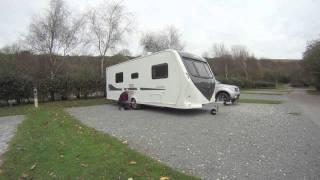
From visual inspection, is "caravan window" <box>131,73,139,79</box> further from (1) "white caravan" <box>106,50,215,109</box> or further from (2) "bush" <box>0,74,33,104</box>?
(2) "bush" <box>0,74,33,104</box>

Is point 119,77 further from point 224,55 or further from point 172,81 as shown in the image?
point 224,55

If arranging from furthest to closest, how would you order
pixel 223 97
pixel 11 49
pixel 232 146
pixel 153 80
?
pixel 11 49
pixel 223 97
pixel 153 80
pixel 232 146

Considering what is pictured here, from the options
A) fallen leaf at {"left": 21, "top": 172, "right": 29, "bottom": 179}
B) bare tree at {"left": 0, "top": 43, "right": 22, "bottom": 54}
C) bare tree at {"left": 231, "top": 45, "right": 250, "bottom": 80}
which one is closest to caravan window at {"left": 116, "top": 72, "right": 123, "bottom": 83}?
fallen leaf at {"left": 21, "top": 172, "right": 29, "bottom": 179}

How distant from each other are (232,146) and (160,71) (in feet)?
21.6

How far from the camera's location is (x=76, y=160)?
482 centimetres

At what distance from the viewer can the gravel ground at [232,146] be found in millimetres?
4305

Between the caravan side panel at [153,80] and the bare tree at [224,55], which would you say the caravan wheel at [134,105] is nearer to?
the caravan side panel at [153,80]

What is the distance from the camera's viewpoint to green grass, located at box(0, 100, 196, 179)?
415 cm

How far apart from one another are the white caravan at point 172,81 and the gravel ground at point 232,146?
5.85ft

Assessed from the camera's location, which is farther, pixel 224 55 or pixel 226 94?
pixel 224 55

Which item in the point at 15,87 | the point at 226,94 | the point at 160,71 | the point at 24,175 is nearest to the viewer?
the point at 24,175

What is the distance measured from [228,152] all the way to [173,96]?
5866 mm

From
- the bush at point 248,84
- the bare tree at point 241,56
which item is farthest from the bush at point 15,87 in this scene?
the bare tree at point 241,56

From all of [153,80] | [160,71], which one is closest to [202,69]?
[160,71]
